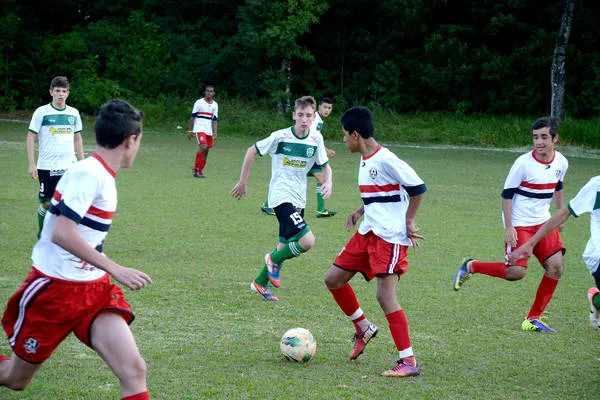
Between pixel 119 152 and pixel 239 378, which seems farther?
pixel 239 378

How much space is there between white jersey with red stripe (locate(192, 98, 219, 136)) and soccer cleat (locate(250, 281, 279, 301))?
11.5 m

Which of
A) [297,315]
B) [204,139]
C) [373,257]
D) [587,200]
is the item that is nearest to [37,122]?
[297,315]

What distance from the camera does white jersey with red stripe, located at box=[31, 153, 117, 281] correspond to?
152 inches

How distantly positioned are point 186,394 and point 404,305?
9.85ft

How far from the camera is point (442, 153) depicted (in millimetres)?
25891

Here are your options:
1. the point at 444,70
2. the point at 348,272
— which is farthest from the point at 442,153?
the point at 348,272

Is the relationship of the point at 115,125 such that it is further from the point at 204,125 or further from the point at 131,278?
the point at 204,125

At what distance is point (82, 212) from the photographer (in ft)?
12.6

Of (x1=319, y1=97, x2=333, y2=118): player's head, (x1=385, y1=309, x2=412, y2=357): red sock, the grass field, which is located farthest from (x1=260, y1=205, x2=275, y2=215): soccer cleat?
(x1=385, y1=309, x2=412, y2=357): red sock

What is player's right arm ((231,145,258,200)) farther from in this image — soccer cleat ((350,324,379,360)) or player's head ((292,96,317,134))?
soccer cleat ((350,324,379,360))

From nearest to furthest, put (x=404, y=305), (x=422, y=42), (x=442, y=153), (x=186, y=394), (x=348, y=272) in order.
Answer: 1. (x=186, y=394)
2. (x=348, y=272)
3. (x=404, y=305)
4. (x=442, y=153)
5. (x=422, y=42)

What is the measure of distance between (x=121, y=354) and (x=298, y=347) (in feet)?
6.25

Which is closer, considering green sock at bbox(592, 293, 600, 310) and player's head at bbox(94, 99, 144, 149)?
player's head at bbox(94, 99, 144, 149)

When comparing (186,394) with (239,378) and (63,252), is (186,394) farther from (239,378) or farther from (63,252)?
(63,252)
